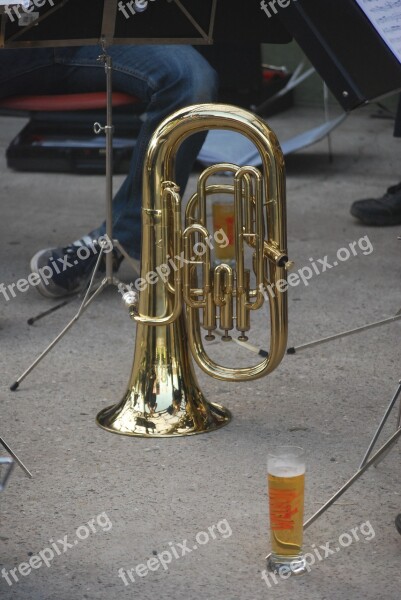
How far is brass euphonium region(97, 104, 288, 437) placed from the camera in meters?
2.42

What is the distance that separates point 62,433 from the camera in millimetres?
2676

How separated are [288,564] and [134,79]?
1.89 metres

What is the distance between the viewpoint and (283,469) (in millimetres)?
2031

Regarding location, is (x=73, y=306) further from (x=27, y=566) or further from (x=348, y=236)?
(x=27, y=566)

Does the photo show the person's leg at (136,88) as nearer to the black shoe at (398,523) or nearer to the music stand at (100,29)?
the music stand at (100,29)

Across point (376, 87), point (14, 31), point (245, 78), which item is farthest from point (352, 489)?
point (245, 78)

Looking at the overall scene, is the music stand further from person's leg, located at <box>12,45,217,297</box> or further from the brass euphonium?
person's leg, located at <box>12,45,217,297</box>

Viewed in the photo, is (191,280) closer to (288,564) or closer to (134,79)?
(288,564)

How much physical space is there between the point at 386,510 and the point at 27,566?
74 centimetres

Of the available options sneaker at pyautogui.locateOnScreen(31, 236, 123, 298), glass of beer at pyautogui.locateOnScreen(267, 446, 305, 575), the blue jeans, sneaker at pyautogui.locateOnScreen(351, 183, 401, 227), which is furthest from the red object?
glass of beer at pyautogui.locateOnScreen(267, 446, 305, 575)

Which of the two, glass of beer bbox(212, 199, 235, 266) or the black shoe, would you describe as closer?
the black shoe


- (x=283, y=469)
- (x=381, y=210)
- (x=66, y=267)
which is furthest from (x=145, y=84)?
(x=283, y=469)

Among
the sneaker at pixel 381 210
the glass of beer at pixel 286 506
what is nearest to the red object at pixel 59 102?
the sneaker at pixel 381 210

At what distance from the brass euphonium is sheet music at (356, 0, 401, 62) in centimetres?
34
